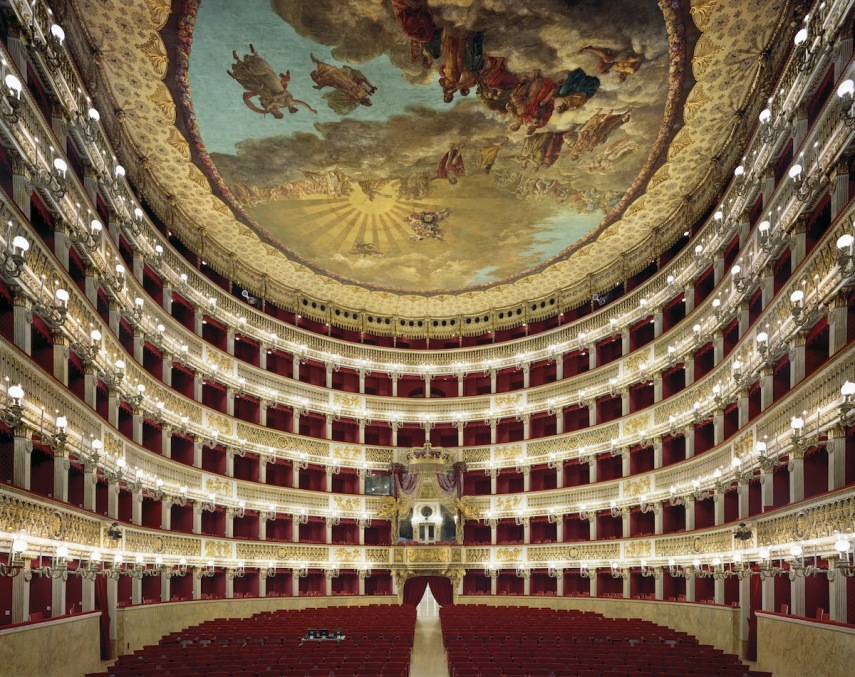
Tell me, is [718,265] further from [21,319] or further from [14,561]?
[14,561]

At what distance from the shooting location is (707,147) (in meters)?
29.0

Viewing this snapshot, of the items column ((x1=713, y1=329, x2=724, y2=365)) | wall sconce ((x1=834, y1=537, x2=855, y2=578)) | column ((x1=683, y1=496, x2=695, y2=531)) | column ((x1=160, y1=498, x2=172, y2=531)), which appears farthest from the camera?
column ((x1=160, y1=498, x2=172, y2=531))

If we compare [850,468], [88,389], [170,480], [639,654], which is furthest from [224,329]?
[850,468]

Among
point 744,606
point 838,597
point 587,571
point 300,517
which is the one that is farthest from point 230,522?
point 838,597

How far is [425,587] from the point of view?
42938 millimetres

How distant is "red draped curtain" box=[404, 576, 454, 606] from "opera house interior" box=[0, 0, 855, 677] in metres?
0.21

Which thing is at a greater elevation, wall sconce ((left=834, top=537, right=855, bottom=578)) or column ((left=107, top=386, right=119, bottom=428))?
column ((left=107, top=386, right=119, bottom=428))

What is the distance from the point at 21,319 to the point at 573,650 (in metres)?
15.5

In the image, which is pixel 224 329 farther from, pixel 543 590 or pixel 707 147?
pixel 707 147

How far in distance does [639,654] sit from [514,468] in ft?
80.8

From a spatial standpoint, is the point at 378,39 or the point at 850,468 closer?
the point at 850,468

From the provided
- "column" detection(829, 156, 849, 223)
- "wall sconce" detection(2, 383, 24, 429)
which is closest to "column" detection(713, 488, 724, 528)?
"column" detection(829, 156, 849, 223)

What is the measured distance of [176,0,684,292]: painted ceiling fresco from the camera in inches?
910

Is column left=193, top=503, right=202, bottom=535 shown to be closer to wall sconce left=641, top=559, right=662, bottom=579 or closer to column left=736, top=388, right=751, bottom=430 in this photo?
wall sconce left=641, top=559, right=662, bottom=579
